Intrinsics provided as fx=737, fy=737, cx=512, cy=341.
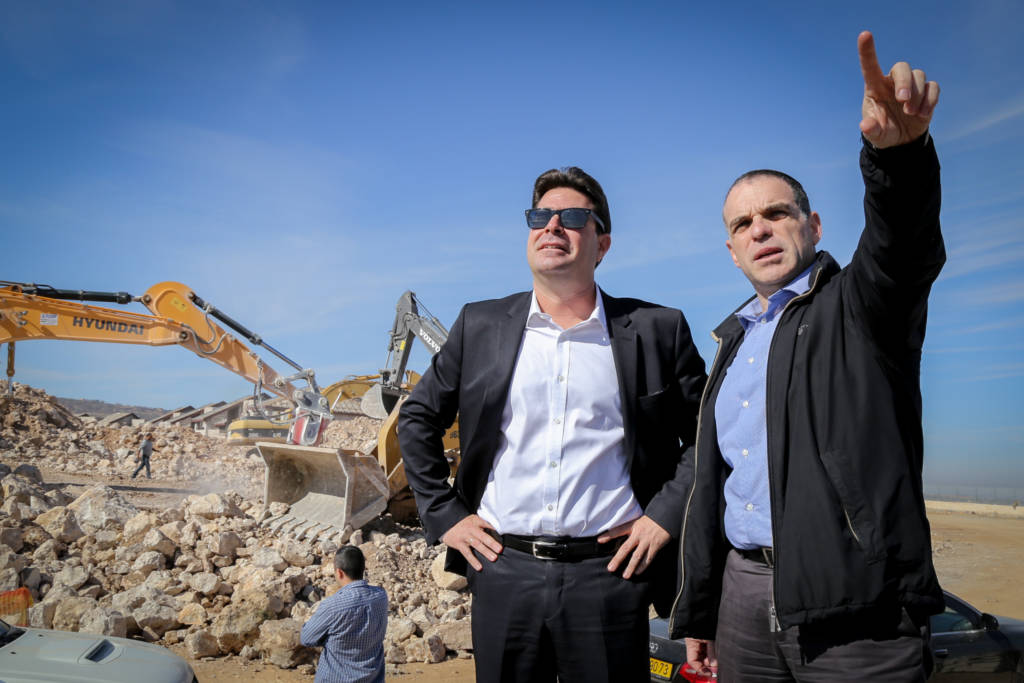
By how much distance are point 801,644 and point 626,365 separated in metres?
1.04

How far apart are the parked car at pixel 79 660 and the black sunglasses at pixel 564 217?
290 cm

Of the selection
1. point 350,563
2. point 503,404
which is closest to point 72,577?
point 350,563

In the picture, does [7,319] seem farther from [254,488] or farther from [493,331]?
[493,331]

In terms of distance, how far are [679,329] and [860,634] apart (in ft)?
3.98

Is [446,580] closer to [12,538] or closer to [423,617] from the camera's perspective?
[423,617]

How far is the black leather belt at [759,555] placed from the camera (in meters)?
2.09

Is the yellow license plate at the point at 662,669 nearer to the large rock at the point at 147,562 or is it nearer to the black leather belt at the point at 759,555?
the black leather belt at the point at 759,555

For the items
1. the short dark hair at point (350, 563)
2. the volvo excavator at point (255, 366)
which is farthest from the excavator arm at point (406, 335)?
the short dark hair at point (350, 563)

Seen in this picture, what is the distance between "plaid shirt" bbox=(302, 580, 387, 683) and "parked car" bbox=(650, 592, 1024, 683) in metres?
2.01

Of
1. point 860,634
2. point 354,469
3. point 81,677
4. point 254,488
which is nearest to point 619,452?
point 860,634

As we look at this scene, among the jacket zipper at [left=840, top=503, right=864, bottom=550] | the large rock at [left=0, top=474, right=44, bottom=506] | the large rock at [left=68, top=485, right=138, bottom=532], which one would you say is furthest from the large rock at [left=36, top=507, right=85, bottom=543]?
the jacket zipper at [left=840, top=503, right=864, bottom=550]

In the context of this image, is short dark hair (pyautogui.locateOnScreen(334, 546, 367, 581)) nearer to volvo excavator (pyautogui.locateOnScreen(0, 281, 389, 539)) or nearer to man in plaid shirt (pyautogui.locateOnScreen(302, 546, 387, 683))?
man in plaid shirt (pyautogui.locateOnScreen(302, 546, 387, 683))

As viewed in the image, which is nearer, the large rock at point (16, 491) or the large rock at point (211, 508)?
the large rock at point (16, 491)

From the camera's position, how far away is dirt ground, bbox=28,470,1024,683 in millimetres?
6215
